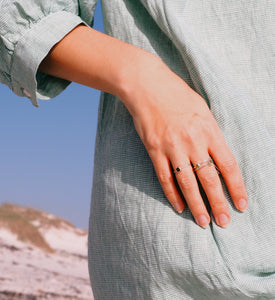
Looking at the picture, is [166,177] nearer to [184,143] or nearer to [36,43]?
[184,143]

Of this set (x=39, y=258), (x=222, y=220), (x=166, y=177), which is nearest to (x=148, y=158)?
(x=166, y=177)

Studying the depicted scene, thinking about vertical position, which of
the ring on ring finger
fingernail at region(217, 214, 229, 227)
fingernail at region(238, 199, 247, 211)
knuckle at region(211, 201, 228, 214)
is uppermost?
the ring on ring finger

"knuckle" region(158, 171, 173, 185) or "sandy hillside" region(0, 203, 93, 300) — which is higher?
"knuckle" region(158, 171, 173, 185)

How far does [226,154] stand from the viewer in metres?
0.69

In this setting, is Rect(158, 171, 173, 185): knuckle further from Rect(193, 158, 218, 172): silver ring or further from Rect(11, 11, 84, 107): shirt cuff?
Rect(11, 11, 84, 107): shirt cuff

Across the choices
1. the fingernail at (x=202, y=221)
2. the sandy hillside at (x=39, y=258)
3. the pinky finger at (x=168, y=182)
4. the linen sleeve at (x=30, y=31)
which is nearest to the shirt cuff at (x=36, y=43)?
the linen sleeve at (x=30, y=31)

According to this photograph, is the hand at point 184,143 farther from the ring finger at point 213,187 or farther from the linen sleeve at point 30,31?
the linen sleeve at point 30,31

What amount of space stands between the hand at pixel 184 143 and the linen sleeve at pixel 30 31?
7.7 inches

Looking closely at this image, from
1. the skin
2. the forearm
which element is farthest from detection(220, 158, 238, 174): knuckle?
the forearm

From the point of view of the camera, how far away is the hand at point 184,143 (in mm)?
682

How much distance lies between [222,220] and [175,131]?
17cm

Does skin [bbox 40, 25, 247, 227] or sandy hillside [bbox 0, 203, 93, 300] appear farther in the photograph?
sandy hillside [bbox 0, 203, 93, 300]

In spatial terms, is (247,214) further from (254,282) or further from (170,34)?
(170,34)

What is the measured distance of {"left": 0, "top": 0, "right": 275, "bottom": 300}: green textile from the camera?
0.69 metres
